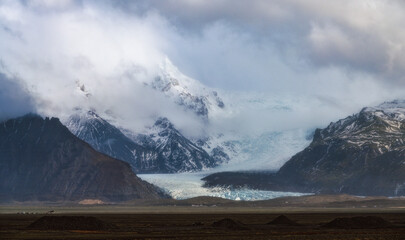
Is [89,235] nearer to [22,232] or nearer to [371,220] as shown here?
[22,232]

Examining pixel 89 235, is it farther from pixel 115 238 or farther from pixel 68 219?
pixel 68 219

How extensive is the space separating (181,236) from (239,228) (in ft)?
100

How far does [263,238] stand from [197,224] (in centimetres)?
5956

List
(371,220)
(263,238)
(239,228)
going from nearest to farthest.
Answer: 1. (263,238)
2. (239,228)
3. (371,220)

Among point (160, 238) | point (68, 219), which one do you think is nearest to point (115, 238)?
point (160, 238)

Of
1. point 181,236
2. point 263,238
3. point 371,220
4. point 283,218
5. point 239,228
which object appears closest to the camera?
point 263,238

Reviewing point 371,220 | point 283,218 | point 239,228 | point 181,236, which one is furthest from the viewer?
point 283,218

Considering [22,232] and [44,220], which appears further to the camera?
[44,220]

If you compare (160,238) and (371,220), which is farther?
(371,220)

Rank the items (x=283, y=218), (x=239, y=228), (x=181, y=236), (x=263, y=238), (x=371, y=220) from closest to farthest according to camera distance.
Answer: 1. (x=263, y=238)
2. (x=181, y=236)
3. (x=239, y=228)
4. (x=371, y=220)
5. (x=283, y=218)

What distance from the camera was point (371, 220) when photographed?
181 meters

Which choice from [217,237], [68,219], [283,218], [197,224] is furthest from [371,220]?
[68,219]

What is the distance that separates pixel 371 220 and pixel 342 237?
48685 mm

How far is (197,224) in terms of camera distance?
191 meters
